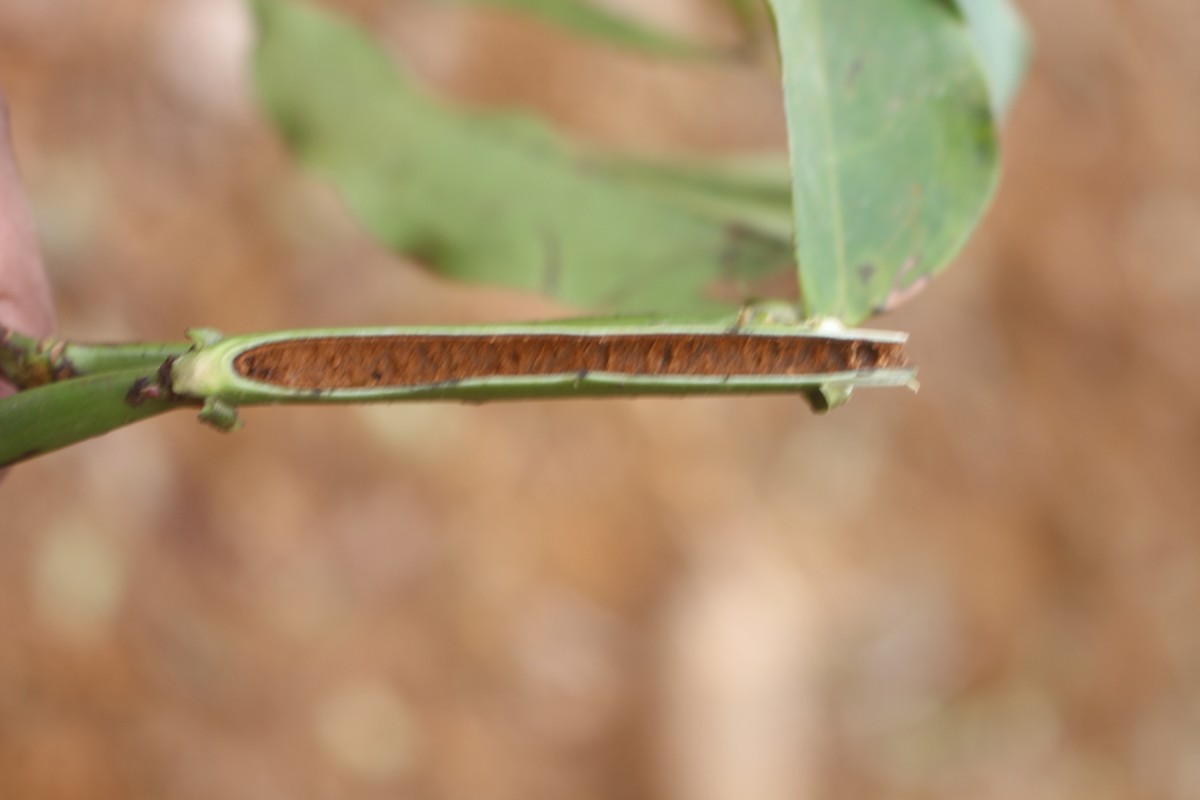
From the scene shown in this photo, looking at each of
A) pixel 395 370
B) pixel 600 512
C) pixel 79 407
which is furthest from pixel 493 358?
pixel 600 512

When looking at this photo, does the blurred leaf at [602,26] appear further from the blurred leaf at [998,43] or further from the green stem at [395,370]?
the green stem at [395,370]

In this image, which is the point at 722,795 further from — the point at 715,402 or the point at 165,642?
the point at 165,642

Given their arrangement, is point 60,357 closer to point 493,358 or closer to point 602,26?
point 493,358

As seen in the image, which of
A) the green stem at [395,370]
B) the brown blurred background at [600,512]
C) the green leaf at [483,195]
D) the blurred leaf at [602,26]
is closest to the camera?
the green stem at [395,370]

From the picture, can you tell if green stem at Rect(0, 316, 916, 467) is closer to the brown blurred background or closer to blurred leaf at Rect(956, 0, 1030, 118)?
blurred leaf at Rect(956, 0, 1030, 118)

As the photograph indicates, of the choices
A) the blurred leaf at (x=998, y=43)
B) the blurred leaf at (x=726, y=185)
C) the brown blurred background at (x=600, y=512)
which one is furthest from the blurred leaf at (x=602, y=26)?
the brown blurred background at (x=600, y=512)

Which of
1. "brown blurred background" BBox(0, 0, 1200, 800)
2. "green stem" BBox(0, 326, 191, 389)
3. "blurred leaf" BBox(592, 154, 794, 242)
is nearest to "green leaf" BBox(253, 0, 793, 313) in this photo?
"blurred leaf" BBox(592, 154, 794, 242)

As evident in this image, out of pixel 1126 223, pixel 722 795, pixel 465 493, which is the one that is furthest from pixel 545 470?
pixel 1126 223
